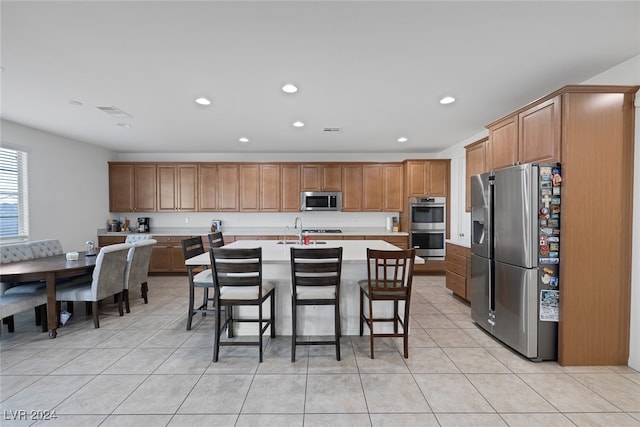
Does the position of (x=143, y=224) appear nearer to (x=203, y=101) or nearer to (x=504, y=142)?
(x=203, y=101)

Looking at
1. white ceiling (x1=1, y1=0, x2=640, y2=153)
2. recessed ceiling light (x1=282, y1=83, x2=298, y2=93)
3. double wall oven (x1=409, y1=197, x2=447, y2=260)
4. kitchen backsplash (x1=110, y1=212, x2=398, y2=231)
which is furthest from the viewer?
kitchen backsplash (x1=110, y1=212, x2=398, y2=231)

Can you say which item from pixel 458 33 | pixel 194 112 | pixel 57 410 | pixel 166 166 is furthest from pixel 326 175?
pixel 57 410

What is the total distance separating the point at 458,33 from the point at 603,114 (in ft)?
4.99

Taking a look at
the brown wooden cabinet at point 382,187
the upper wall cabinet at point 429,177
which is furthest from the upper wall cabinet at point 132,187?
the upper wall cabinet at point 429,177

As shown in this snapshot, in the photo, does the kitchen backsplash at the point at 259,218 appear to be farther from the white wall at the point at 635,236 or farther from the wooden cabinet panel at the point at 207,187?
the white wall at the point at 635,236

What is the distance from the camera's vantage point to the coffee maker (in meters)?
6.10

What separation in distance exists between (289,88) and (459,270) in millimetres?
3505

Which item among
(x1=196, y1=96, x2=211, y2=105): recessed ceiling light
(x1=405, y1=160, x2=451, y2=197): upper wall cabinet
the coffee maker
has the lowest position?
the coffee maker

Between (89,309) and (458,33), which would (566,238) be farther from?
(89,309)

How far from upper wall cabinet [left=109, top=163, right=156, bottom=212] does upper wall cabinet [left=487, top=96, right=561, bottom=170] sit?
246 inches

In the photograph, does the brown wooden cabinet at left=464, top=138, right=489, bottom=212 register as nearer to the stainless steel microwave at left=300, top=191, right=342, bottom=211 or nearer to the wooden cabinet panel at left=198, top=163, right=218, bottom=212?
the stainless steel microwave at left=300, top=191, right=342, bottom=211

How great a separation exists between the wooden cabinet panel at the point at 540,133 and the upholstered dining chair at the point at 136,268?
15.7 ft

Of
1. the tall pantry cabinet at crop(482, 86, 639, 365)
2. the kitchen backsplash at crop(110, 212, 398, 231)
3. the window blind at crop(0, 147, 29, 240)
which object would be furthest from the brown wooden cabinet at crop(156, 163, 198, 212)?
the tall pantry cabinet at crop(482, 86, 639, 365)

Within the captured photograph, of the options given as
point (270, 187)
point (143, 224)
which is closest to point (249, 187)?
point (270, 187)
